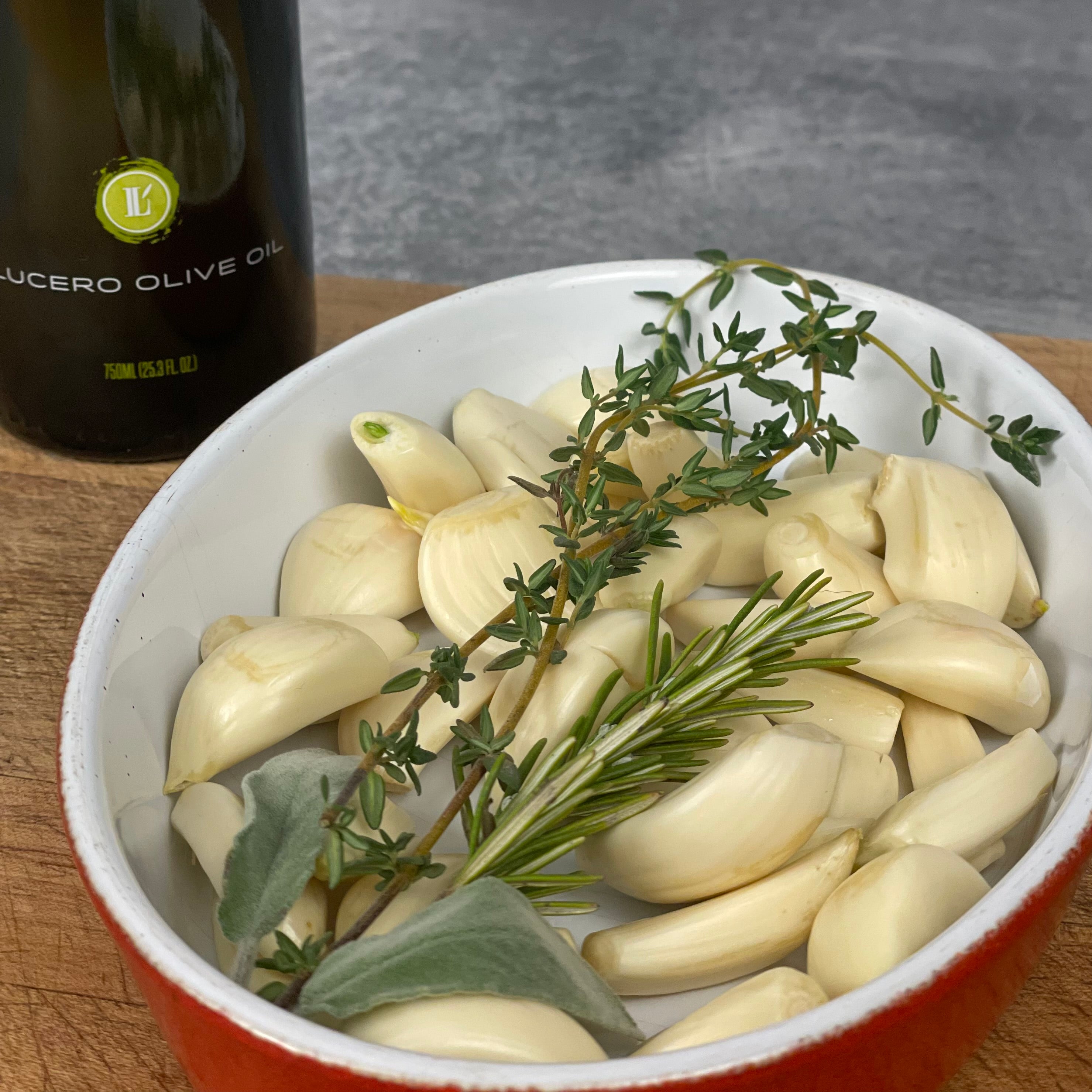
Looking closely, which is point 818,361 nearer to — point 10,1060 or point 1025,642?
point 1025,642

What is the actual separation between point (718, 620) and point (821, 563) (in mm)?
40

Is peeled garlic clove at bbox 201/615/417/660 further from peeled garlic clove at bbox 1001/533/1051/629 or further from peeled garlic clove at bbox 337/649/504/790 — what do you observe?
peeled garlic clove at bbox 1001/533/1051/629

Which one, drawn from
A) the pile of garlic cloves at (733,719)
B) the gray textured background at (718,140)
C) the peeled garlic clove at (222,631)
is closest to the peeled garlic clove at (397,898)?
the pile of garlic cloves at (733,719)

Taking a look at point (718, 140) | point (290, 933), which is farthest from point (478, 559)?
point (718, 140)

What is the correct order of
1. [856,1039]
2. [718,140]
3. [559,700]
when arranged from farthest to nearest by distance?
[718,140]
[559,700]
[856,1039]

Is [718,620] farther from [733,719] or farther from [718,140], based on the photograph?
[718,140]

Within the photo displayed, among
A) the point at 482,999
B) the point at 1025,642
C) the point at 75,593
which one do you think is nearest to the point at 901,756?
the point at 1025,642

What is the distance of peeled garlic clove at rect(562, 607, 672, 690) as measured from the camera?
0.41 m

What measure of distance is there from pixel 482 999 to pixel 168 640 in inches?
6.9

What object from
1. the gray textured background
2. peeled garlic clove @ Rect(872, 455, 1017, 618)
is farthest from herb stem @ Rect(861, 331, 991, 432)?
the gray textured background

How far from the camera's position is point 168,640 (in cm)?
42

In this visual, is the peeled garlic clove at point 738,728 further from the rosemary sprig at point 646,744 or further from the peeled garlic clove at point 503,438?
the peeled garlic clove at point 503,438

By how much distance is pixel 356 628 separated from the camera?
44 cm

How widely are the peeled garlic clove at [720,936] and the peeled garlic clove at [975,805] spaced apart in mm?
25
